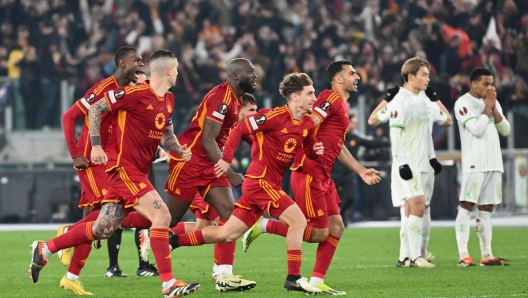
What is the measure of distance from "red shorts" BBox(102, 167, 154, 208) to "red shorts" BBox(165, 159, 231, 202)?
1.19 metres

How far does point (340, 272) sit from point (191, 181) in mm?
2249

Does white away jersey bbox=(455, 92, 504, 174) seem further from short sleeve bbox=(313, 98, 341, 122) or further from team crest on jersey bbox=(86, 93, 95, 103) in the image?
team crest on jersey bbox=(86, 93, 95, 103)

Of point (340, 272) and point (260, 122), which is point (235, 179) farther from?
point (340, 272)

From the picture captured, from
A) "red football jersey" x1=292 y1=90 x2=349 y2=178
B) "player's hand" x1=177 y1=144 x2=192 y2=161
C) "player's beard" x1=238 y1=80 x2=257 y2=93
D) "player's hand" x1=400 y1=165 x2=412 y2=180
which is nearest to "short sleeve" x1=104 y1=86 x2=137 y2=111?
"player's hand" x1=177 y1=144 x2=192 y2=161

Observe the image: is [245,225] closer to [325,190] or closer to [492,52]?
[325,190]

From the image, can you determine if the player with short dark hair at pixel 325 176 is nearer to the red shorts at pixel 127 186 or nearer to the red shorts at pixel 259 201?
the red shorts at pixel 259 201

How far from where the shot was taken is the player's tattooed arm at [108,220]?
24.3 feet

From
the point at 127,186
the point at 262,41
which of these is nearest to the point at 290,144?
the point at 127,186

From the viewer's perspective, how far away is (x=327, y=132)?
834cm

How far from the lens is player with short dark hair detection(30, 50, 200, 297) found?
23.9ft

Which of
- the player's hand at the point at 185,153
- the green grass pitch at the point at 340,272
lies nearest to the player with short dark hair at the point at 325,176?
the green grass pitch at the point at 340,272

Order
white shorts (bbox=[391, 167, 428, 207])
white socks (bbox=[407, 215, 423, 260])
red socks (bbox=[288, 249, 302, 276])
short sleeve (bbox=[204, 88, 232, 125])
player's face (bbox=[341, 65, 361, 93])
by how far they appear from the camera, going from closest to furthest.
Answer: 1. red socks (bbox=[288, 249, 302, 276])
2. short sleeve (bbox=[204, 88, 232, 125])
3. player's face (bbox=[341, 65, 361, 93])
4. white socks (bbox=[407, 215, 423, 260])
5. white shorts (bbox=[391, 167, 428, 207])

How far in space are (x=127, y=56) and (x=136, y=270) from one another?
2.90 m

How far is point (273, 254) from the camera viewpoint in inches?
503
